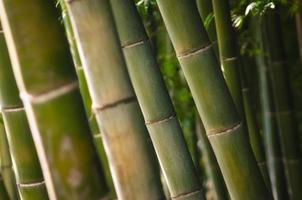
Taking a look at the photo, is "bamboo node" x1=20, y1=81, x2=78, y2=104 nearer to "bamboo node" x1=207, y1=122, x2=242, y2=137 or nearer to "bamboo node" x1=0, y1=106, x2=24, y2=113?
"bamboo node" x1=0, y1=106, x2=24, y2=113

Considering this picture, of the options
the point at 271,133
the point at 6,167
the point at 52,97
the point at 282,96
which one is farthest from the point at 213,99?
the point at 271,133

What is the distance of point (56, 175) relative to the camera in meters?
0.85

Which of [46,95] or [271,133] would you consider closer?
[46,95]

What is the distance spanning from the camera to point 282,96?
8.69 feet

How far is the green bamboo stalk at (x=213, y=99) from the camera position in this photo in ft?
4.33

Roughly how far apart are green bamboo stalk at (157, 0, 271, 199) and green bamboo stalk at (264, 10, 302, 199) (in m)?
1.25

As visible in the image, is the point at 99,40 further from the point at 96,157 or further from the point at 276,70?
the point at 276,70

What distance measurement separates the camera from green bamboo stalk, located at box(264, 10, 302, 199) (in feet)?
8.47

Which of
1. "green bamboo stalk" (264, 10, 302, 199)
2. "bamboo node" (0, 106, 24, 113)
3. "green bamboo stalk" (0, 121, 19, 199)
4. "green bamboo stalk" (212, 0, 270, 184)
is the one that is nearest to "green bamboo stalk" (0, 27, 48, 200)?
"bamboo node" (0, 106, 24, 113)

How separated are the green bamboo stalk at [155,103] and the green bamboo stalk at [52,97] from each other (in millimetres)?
421

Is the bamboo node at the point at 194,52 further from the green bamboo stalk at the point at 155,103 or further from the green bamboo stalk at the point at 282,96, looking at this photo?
the green bamboo stalk at the point at 282,96

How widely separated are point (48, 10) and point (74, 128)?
0.66 feet

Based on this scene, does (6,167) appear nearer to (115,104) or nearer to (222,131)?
(222,131)

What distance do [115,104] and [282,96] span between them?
6.19ft
